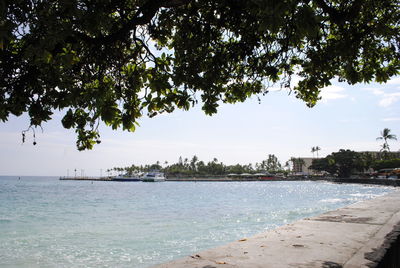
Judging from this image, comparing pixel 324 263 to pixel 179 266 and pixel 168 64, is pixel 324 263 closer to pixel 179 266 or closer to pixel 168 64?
pixel 179 266

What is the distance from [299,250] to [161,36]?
4.30m

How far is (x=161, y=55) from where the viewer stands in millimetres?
4797

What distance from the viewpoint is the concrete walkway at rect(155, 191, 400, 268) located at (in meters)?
3.19

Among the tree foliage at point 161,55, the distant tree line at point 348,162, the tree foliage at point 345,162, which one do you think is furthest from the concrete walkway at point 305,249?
the tree foliage at point 345,162

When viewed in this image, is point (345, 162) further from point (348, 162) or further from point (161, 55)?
point (161, 55)

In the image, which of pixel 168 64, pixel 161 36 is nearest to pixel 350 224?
pixel 168 64

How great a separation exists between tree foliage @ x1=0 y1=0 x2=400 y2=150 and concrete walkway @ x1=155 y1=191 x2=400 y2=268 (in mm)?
1947

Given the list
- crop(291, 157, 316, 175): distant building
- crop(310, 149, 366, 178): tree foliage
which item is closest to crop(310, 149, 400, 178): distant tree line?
crop(310, 149, 366, 178): tree foliage

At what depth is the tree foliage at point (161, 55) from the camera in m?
3.27

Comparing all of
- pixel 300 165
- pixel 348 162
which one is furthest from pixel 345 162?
pixel 300 165

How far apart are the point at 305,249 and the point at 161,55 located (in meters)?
3.46

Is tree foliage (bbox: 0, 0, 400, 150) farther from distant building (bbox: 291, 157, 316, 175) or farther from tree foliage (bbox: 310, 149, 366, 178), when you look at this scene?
distant building (bbox: 291, 157, 316, 175)

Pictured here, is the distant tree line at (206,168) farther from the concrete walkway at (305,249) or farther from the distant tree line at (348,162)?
the concrete walkway at (305,249)

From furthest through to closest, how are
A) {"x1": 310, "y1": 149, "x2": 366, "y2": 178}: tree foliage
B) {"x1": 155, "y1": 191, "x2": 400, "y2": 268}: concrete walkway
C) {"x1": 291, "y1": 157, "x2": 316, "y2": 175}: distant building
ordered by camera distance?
{"x1": 291, "y1": 157, "x2": 316, "y2": 175}: distant building < {"x1": 310, "y1": 149, "x2": 366, "y2": 178}: tree foliage < {"x1": 155, "y1": 191, "x2": 400, "y2": 268}: concrete walkway
